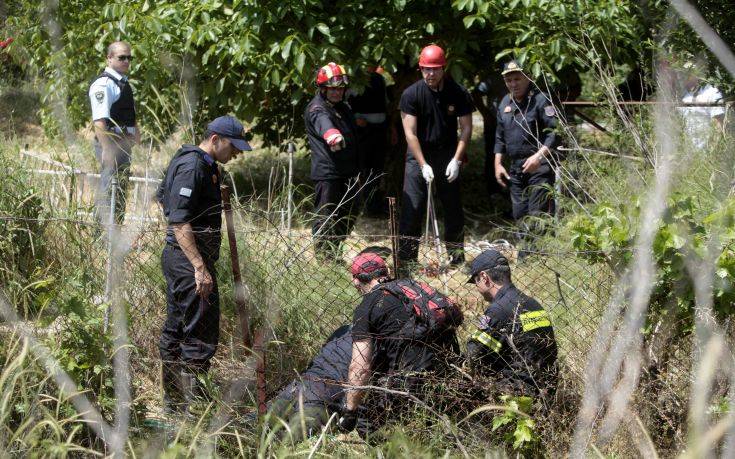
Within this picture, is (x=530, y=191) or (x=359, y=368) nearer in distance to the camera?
(x=359, y=368)

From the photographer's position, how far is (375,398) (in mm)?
4383

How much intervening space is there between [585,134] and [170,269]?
636cm

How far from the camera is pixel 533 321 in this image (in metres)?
4.29

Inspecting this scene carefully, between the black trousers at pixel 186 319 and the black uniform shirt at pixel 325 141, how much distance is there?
7.94 ft

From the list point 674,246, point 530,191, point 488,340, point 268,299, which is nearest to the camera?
point 674,246

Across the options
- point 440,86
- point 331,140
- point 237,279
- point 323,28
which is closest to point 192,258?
point 237,279

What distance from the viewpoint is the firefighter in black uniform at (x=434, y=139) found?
23.3 feet

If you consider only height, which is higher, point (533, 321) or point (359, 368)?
point (533, 321)

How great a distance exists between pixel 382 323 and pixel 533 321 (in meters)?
0.69

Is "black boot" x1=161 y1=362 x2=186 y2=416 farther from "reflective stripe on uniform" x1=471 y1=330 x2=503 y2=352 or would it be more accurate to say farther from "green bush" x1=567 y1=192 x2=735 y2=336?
"green bush" x1=567 y1=192 x2=735 y2=336

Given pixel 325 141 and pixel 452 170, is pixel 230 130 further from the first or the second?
pixel 452 170

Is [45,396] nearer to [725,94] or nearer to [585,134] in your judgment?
[725,94]

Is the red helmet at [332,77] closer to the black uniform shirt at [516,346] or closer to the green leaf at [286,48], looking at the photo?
the green leaf at [286,48]

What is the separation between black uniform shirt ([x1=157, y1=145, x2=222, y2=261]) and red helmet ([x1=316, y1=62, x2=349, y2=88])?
2.28 m
